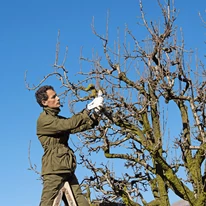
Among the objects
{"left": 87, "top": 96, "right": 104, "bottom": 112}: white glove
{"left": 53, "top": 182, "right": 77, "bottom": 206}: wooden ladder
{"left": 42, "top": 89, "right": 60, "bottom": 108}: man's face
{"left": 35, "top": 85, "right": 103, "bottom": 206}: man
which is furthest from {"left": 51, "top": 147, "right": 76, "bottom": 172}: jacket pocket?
{"left": 87, "top": 96, "right": 104, "bottom": 112}: white glove

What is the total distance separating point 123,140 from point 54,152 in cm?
1076

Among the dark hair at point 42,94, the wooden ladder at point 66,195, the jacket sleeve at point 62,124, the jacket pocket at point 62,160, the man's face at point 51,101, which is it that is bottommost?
the wooden ladder at point 66,195

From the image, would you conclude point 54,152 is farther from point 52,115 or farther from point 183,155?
point 183,155

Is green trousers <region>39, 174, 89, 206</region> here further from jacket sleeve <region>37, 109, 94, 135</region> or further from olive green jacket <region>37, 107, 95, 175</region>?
jacket sleeve <region>37, 109, 94, 135</region>

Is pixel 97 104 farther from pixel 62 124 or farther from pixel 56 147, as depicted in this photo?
pixel 56 147

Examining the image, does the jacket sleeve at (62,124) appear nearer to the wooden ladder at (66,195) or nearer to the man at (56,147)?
the man at (56,147)

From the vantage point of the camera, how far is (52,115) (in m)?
4.66

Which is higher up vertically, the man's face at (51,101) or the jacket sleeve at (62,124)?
the man's face at (51,101)

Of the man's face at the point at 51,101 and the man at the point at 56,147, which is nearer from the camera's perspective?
the man at the point at 56,147

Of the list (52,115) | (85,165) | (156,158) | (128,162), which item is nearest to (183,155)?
(156,158)

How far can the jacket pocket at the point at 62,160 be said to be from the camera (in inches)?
175

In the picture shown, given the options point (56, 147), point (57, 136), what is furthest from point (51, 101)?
point (56, 147)

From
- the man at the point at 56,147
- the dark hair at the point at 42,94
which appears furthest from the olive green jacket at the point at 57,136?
the dark hair at the point at 42,94

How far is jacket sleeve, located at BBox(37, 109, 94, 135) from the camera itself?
14.3ft
